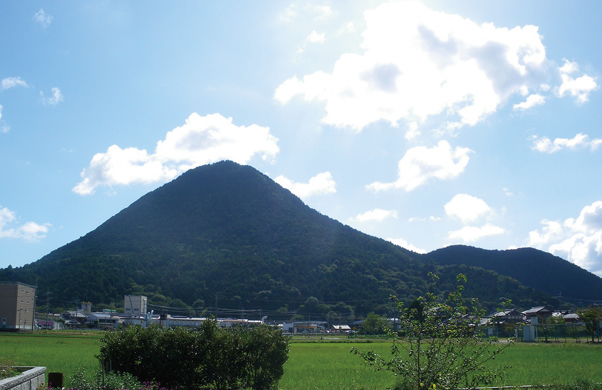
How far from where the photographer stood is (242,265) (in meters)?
94.8

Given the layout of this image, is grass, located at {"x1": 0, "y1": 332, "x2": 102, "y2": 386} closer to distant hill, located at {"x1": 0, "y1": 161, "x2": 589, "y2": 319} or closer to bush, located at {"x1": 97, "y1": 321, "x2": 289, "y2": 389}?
bush, located at {"x1": 97, "y1": 321, "x2": 289, "y2": 389}

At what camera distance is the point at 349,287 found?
96625 mm

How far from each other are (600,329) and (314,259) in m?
61.0

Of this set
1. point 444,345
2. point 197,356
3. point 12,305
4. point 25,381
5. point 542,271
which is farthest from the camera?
point 542,271

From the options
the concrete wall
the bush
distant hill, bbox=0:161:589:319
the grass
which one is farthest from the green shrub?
distant hill, bbox=0:161:589:319

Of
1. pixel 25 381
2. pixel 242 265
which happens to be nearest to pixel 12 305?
pixel 242 265

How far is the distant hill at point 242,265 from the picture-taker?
89750 millimetres

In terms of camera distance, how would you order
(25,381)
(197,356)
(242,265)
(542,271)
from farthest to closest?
(542,271)
(242,265)
(197,356)
(25,381)

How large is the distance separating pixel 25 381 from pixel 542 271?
13185 centimetres

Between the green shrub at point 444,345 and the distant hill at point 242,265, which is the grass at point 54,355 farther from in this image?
the distant hill at point 242,265

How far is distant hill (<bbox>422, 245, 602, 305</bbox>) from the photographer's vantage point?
11619 centimetres

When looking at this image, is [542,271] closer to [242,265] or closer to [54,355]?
[242,265]

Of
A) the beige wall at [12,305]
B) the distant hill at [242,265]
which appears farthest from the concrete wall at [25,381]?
the distant hill at [242,265]

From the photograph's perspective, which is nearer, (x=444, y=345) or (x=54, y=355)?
(x=444, y=345)
